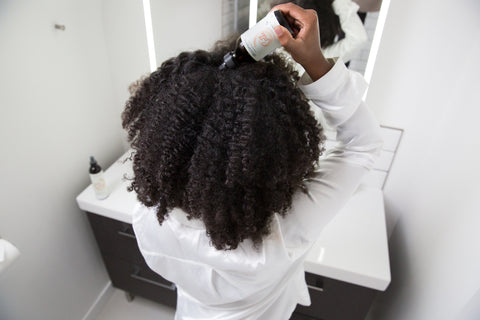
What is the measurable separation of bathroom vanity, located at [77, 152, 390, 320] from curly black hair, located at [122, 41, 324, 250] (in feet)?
1.68

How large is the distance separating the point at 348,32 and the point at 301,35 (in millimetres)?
592

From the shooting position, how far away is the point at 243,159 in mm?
485

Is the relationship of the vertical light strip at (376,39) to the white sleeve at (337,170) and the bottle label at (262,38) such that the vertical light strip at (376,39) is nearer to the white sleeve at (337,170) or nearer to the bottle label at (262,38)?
the white sleeve at (337,170)

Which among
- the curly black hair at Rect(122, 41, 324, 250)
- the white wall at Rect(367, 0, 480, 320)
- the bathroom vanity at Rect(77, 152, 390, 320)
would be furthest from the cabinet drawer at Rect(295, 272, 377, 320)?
the curly black hair at Rect(122, 41, 324, 250)

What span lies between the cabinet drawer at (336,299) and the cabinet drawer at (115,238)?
0.73 meters

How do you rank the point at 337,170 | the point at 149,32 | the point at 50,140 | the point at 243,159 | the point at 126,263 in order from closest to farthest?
the point at 243,159, the point at 337,170, the point at 50,140, the point at 149,32, the point at 126,263

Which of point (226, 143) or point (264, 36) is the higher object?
point (264, 36)

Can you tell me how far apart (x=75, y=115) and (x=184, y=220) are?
2.70 ft

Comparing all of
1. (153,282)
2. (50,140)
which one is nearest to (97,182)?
(50,140)

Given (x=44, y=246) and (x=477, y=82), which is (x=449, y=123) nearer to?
(x=477, y=82)

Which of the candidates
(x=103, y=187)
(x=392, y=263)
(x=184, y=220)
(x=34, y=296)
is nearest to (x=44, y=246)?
(x=34, y=296)

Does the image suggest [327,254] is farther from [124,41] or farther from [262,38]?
[124,41]

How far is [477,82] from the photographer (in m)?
0.81

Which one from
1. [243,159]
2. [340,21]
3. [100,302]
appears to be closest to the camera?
[243,159]
